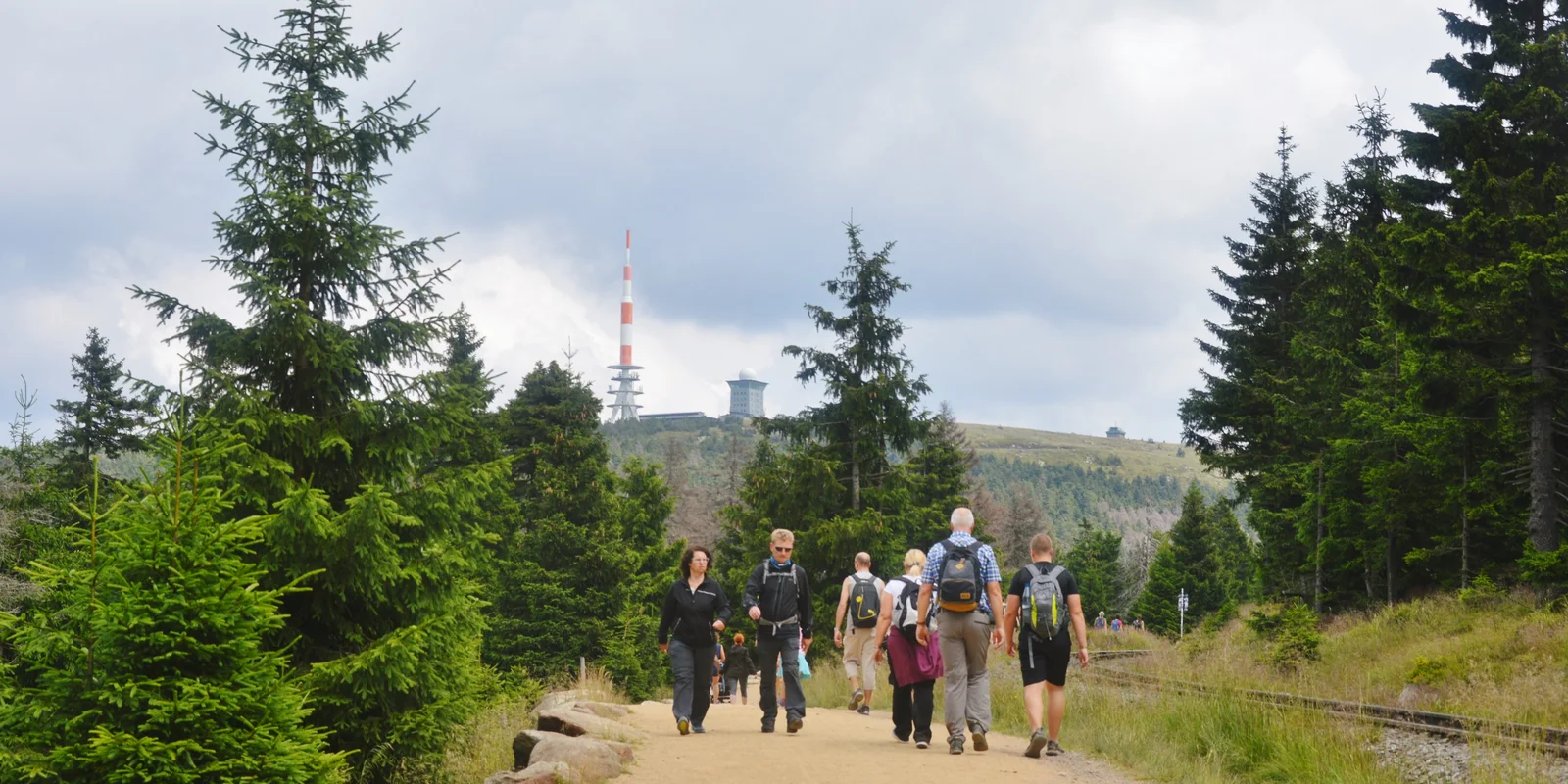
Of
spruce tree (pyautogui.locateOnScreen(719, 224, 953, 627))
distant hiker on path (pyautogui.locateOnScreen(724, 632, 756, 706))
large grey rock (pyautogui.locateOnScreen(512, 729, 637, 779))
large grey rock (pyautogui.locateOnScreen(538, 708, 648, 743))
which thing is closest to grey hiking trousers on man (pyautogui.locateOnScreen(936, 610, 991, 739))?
large grey rock (pyautogui.locateOnScreen(512, 729, 637, 779))

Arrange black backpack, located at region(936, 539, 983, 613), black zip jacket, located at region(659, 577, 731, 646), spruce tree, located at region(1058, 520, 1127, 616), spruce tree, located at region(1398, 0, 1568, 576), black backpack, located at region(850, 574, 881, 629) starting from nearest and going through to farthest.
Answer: black backpack, located at region(936, 539, 983, 613) < black zip jacket, located at region(659, 577, 731, 646) < black backpack, located at region(850, 574, 881, 629) < spruce tree, located at region(1398, 0, 1568, 576) < spruce tree, located at region(1058, 520, 1127, 616)

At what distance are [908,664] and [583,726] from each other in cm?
301

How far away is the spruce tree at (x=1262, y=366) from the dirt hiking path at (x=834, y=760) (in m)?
26.0

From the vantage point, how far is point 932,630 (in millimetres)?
10828

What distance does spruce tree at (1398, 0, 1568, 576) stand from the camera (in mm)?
21078

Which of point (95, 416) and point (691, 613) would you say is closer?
point (691, 613)

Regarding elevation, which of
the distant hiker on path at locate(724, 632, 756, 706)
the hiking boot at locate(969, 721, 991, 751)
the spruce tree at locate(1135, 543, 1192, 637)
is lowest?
the spruce tree at locate(1135, 543, 1192, 637)

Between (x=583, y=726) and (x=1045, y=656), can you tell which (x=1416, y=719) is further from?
(x=583, y=726)

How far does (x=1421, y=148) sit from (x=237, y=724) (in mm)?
24884

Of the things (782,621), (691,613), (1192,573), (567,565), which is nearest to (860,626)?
(782,621)

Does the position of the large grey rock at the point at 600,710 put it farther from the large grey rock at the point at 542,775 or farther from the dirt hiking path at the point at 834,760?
the large grey rock at the point at 542,775

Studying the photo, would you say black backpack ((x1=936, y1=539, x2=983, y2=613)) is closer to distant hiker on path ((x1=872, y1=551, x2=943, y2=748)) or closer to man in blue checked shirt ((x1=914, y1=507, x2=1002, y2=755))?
man in blue checked shirt ((x1=914, y1=507, x2=1002, y2=755))

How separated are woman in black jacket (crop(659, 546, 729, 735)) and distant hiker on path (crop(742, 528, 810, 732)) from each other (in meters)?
0.40

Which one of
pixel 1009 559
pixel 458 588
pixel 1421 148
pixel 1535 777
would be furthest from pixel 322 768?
pixel 1009 559
